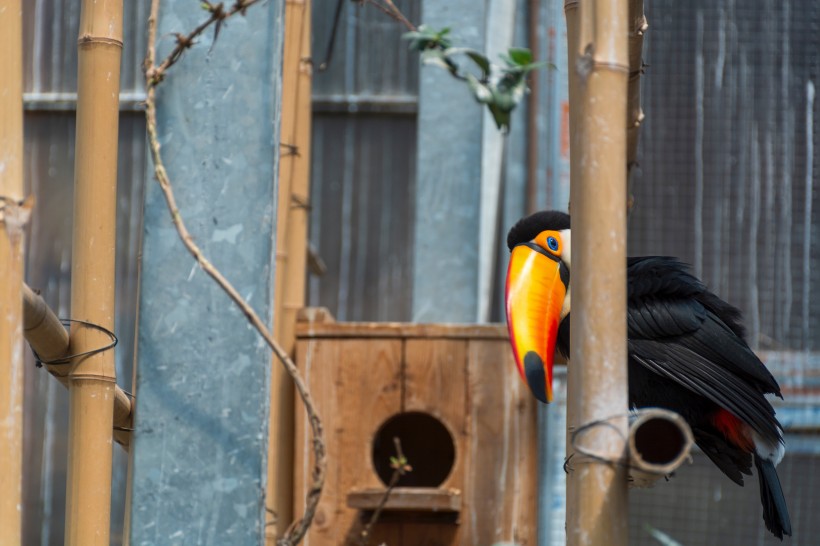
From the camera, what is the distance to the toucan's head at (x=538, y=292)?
257cm

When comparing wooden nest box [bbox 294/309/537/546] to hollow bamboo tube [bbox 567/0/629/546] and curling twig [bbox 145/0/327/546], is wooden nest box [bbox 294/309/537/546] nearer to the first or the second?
curling twig [bbox 145/0/327/546]

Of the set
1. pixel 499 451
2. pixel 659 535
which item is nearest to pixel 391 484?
→ pixel 499 451

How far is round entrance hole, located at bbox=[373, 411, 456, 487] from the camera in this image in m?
3.93

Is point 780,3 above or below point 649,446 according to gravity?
above

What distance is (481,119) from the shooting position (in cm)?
477

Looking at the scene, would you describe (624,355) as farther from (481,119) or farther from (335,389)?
(481,119)

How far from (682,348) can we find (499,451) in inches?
25.5

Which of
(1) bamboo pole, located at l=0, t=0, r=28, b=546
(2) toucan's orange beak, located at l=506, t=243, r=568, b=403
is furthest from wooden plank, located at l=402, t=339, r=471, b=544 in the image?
(1) bamboo pole, located at l=0, t=0, r=28, b=546

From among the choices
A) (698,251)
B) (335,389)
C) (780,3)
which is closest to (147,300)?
(335,389)

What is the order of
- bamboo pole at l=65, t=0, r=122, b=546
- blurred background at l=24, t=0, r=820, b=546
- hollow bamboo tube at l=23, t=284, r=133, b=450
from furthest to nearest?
blurred background at l=24, t=0, r=820, b=546, bamboo pole at l=65, t=0, r=122, b=546, hollow bamboo tube at l=23, t=284, r=133, b=450

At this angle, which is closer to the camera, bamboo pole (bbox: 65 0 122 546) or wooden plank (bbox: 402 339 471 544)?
bamboo pole (bbox: 65 0 122 546)

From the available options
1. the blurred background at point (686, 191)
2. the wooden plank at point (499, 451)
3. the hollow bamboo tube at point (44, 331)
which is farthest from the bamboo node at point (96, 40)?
the blurred background at point (686, 191)

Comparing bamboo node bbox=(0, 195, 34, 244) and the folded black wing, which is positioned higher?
bamboo node bbox=(0, 195, 34, 244)

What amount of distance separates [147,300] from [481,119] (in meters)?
2.81
